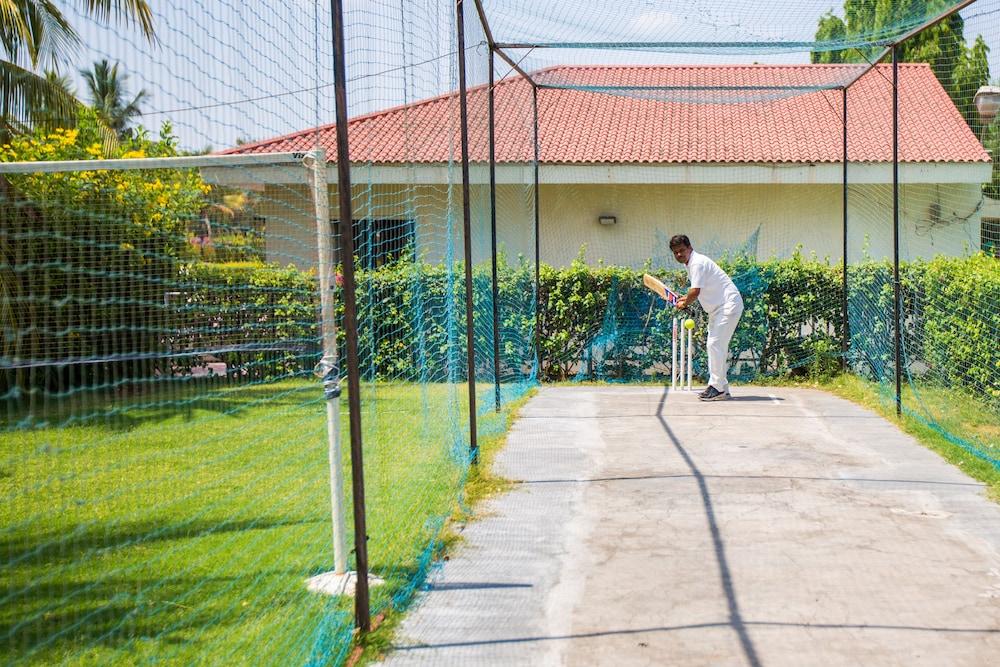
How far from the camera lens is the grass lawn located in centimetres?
434

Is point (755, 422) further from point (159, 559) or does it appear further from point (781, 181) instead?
point (781, 181)

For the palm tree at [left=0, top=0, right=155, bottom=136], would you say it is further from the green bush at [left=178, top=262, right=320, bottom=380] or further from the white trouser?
the white trouser

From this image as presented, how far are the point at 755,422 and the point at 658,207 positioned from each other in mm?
8142

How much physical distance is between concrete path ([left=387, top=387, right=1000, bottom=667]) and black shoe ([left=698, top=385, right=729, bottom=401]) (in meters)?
1.87

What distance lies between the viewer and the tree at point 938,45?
29.2 ft

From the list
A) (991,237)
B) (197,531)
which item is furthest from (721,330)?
(197,531)

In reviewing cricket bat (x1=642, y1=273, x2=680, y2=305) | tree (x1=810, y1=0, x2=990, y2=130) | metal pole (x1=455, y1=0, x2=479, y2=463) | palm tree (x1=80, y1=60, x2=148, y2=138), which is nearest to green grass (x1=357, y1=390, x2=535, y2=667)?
metal pole (x1=455, y1=0, x2=479, y2=463)

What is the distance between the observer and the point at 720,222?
16703 mm

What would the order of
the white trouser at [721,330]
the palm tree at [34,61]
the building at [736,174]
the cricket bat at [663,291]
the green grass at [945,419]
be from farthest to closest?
the building at [736,174], the cricket bat at [663,291], the white trouser at [721,330], the green grass at [945,419], the palm tree at [34,61]

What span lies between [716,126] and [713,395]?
797 centimetres

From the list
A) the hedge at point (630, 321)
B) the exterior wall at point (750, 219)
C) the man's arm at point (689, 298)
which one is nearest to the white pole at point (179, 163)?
the hedge at point (630, 321)

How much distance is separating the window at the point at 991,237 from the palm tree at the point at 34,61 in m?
8.92

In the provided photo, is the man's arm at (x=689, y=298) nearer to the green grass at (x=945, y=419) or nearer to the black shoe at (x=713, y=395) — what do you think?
the black shoe at (x=713, y=395)

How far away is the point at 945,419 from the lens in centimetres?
900
